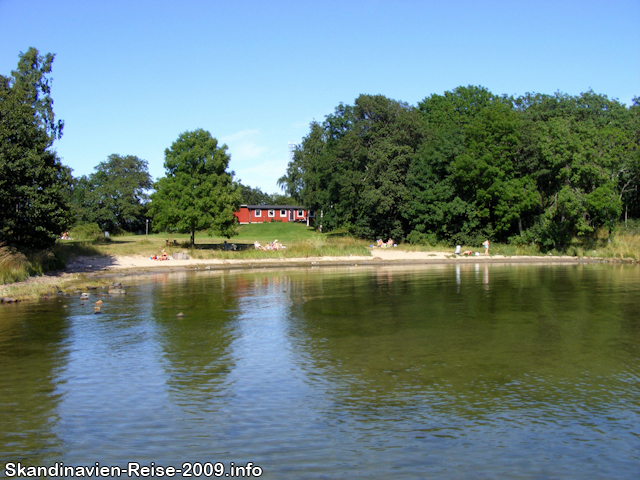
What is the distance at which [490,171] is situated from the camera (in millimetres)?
48375

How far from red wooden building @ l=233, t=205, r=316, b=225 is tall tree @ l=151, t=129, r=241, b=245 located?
46.5 meters

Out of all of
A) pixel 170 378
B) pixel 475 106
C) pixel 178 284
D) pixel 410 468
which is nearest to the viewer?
pixel 410 468

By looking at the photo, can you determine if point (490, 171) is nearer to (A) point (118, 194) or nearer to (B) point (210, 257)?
(B) point (210, 257)

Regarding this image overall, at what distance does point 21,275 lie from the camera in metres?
25.4

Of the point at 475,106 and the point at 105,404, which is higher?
the point at 475,106

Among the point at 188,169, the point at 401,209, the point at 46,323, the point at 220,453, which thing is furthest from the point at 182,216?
the point at 220,453

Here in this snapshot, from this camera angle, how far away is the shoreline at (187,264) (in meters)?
24.1

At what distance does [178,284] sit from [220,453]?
2145 centimetres

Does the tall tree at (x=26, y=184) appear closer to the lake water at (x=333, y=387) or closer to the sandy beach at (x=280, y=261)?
the sandy beach at (x=280, y=261)

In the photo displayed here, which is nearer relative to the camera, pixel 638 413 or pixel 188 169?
pixel 638 413

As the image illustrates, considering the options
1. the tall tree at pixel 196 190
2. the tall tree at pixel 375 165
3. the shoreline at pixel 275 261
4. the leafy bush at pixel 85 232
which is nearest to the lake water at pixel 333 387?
the shoreline at pixel 275 261

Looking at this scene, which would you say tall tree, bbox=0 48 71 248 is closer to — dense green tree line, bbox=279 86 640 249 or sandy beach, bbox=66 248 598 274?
sandy beach, bbox=66 248 598 274

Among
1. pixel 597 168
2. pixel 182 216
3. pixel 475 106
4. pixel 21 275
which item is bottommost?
pixel 21 275

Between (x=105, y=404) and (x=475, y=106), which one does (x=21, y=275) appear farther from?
(x=475, y=106)
